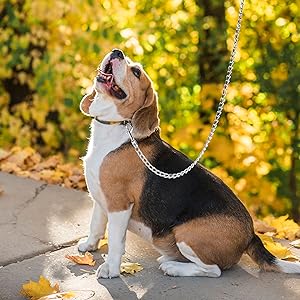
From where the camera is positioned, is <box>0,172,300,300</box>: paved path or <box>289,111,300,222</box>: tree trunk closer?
<box>0,172,300,300</box>: paved path

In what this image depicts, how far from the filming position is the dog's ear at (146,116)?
4.29 meters

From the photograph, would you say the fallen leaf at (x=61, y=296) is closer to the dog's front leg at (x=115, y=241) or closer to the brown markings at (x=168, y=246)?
the dog's front leg at (x=115, y=241)

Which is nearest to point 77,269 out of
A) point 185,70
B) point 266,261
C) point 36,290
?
point 36,290

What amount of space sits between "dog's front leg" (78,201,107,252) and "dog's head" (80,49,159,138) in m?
0.63

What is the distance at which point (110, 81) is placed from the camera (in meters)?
4.25

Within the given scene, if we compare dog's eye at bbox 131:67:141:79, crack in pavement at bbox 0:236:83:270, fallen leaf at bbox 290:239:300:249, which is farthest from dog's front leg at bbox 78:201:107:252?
fallen leaf at bbox 290:239:300:249

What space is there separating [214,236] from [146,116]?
0.76 metres

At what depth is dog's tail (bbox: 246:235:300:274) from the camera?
440cm

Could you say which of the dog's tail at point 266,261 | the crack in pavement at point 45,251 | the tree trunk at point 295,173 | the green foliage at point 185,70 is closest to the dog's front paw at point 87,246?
the crack in pavement at point 45,251

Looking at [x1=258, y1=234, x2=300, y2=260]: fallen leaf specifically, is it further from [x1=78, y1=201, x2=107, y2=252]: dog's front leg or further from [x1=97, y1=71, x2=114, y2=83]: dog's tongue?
[x1=97, y1=71, x2=114, y2=83]: dog's tongue

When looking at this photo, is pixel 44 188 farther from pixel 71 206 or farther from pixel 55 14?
pixel 55 14

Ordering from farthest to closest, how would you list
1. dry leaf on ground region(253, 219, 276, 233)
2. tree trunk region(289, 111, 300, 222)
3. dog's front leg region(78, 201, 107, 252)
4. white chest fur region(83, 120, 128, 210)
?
tree trunk region(289, 111, 300, 222) < dry leaf on ground region(253, 219, 276, 233) < dog's front leg region(78, 201, 107, 252) < white chest fur region(83, 120, 128, 210)

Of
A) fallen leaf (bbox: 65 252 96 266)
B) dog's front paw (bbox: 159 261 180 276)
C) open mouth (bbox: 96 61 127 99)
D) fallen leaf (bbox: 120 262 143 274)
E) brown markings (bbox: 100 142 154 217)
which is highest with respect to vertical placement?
open mouth (bbox: 96 61 127 99)

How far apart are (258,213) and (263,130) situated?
89 centimetres
